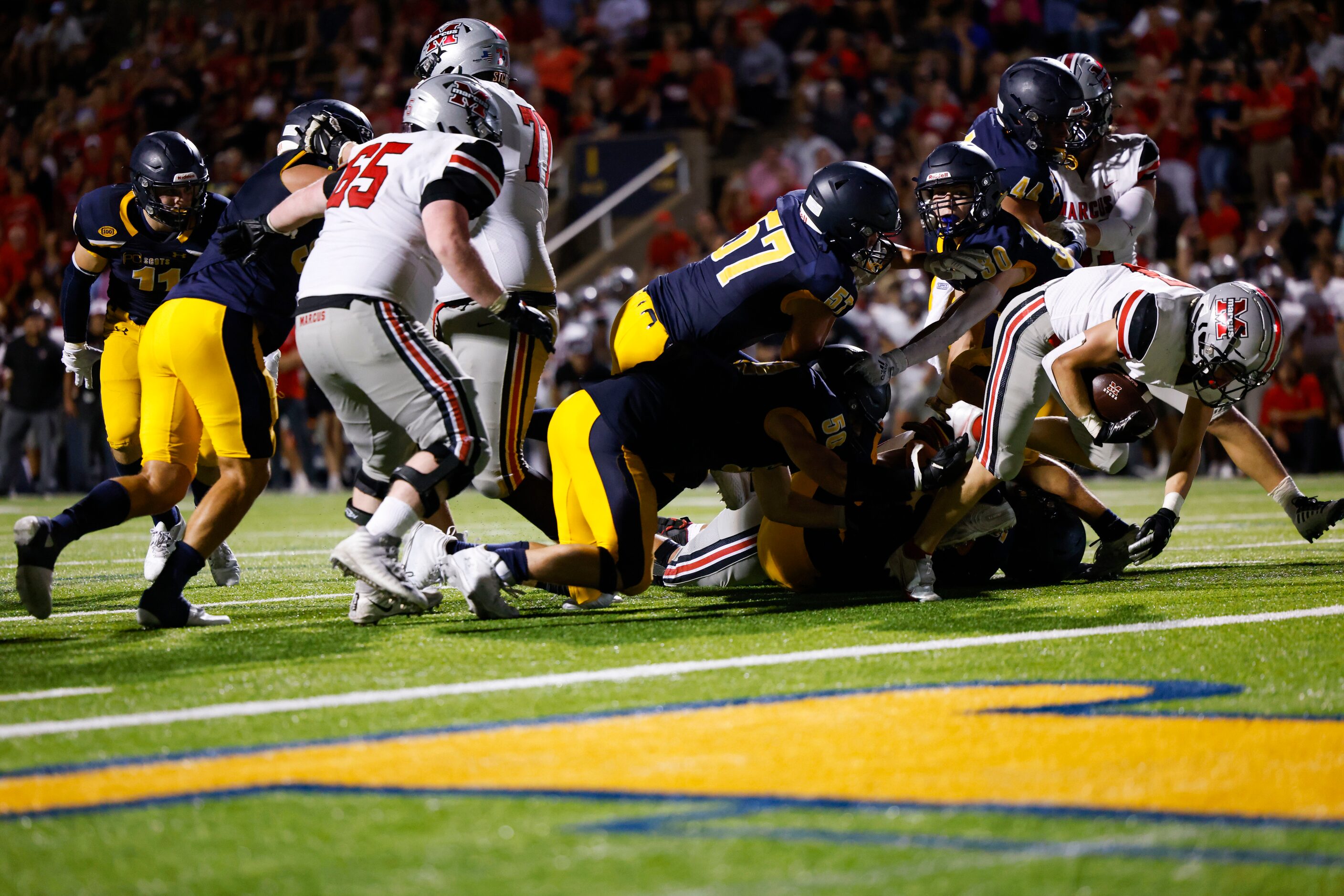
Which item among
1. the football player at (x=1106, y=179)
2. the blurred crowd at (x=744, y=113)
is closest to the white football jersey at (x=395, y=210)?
the football player at (x=1106, y=179)

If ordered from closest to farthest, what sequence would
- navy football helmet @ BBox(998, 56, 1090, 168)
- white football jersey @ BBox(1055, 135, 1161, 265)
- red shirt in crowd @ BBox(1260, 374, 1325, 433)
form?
1. navy football helmet @ BBox(998, 56, 1090, 168)
2. white football jersey @ BBox(1055, 135, 1161, 265)
3. red shirt in crowd @ BBox(1260, 374, 1325, 433)

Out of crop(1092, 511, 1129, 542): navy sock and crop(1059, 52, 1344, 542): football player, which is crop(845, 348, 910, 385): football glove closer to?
crop(1092, 511, 1129, 542): navy sock

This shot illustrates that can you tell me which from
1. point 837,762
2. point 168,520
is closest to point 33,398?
point 168,520

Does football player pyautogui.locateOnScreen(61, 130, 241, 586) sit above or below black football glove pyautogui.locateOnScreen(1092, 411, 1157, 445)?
above

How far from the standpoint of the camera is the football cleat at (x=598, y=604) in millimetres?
5105

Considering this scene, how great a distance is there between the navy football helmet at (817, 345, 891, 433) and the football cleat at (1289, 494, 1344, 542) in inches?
67.6

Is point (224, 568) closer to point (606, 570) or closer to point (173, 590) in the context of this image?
point (173, 590)

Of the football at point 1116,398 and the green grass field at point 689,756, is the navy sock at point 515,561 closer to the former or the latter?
the green grass field at point 689,756

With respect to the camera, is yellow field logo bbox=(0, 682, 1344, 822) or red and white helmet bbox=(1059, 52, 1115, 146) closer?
yellow field logo bbox=(0, 682, 1344, 822)

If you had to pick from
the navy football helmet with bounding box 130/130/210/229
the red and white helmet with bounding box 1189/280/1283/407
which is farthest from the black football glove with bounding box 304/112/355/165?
the red and white helmet with bounding box 1189/280/1283/407

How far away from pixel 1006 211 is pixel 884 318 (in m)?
8.06

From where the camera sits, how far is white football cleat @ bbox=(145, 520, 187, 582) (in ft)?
19.9

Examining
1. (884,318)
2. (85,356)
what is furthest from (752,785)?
(884,318)

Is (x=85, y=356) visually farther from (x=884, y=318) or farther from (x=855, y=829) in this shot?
(x=884, y=318)
